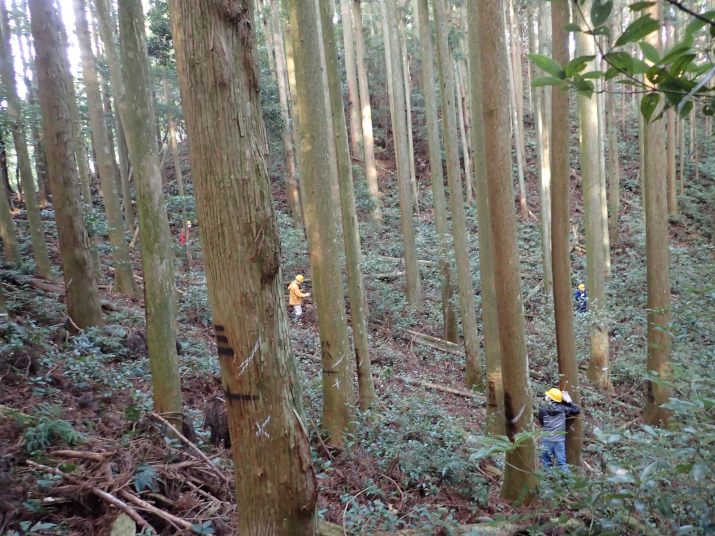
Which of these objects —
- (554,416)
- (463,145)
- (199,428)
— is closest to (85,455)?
(199,428)

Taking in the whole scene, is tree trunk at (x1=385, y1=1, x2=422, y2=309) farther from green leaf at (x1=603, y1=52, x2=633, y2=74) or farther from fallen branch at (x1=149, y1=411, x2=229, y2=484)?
green leaf at (x1=603, y1=52, x2=633, y2=74)

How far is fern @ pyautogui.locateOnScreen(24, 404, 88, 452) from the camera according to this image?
4113 mm

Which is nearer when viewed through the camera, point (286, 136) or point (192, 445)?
point (192, 445)

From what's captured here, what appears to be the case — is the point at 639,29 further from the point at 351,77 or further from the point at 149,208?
the point at 351,77

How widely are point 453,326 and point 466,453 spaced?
679 cm

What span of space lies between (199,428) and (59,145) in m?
4.67

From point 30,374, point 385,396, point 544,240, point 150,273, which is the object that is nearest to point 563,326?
point 385,396

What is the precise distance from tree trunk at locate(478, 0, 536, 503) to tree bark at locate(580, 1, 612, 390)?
624cm

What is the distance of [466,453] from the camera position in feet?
20.3

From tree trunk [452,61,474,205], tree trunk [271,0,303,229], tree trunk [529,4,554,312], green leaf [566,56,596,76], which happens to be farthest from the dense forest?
tree trunk [452,61,474,205]

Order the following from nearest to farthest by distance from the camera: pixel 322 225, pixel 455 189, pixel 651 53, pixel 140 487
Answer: pixel 651 53 < pixel 140 487 < pixel 322 225 < pixel 455 189

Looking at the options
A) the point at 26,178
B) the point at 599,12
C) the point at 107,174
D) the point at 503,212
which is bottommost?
the point at 503,212

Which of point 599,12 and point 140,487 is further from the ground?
point 599,12

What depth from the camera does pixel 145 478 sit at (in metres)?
3.89
